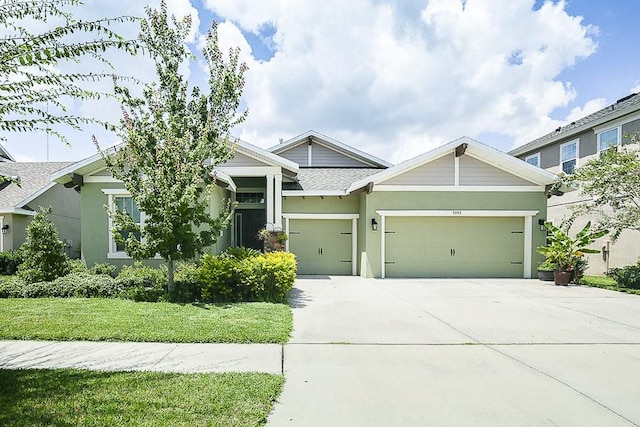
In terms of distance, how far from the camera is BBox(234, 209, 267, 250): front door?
15.1 m

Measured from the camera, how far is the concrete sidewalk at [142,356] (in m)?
4.30

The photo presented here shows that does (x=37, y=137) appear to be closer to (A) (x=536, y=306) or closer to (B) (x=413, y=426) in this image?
(B) (x=413, y=426)

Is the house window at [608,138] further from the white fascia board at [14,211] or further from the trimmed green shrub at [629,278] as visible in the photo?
the white fascia board at [14,211]

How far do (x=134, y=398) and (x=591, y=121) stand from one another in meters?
17.6

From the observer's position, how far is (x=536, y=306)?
8.25m

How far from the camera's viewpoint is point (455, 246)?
524 inches

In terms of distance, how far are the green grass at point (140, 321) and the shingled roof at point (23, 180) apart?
9373 mm

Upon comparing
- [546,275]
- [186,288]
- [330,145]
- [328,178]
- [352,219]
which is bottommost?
[546,275]

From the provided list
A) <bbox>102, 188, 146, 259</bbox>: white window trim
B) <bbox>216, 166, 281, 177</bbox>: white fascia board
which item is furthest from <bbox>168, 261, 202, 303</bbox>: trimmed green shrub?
<bbox>216, 166, 281, 177</bbox>: white fascia board

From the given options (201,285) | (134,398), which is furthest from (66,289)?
(134,398)

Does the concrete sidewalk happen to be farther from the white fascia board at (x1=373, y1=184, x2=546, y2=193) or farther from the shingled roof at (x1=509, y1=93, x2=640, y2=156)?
the shingled roof at (x1=509, y1=93, x2=640, y2=156)

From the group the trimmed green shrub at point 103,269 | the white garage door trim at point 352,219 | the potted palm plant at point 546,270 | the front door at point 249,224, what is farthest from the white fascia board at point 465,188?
the trimmed green shrub at point 103,269

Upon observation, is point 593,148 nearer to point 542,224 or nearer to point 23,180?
point 542,224

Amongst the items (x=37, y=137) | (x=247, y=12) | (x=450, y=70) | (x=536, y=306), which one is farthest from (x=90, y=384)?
(x=450, y=70)
